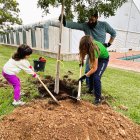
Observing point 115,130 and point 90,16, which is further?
point 90,16

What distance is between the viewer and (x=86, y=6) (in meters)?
5.15

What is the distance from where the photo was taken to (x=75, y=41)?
17.5 metres

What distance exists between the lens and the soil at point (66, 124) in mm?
3664

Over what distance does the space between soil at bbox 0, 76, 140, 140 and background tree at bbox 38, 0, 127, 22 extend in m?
1.79

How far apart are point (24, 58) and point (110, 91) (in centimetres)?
259

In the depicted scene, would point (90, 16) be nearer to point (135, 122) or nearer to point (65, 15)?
point (65, 15)

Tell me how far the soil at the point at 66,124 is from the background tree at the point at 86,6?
179 cm

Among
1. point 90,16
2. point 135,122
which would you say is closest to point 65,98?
point 135,122

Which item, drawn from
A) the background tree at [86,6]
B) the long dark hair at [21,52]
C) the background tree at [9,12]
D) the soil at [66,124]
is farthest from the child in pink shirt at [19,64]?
the background tree at [9,12]

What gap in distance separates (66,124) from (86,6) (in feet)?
7.97

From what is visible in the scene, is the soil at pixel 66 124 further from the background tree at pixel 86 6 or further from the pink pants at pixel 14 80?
the background tree at pixel 86 6

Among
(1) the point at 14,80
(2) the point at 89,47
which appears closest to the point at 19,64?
(1) the point at 14,80

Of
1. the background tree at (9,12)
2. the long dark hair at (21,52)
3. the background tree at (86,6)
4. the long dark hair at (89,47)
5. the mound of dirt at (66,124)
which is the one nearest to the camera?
the mound of dirt at (66,124)

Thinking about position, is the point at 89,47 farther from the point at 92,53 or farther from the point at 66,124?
the point at 66,124
